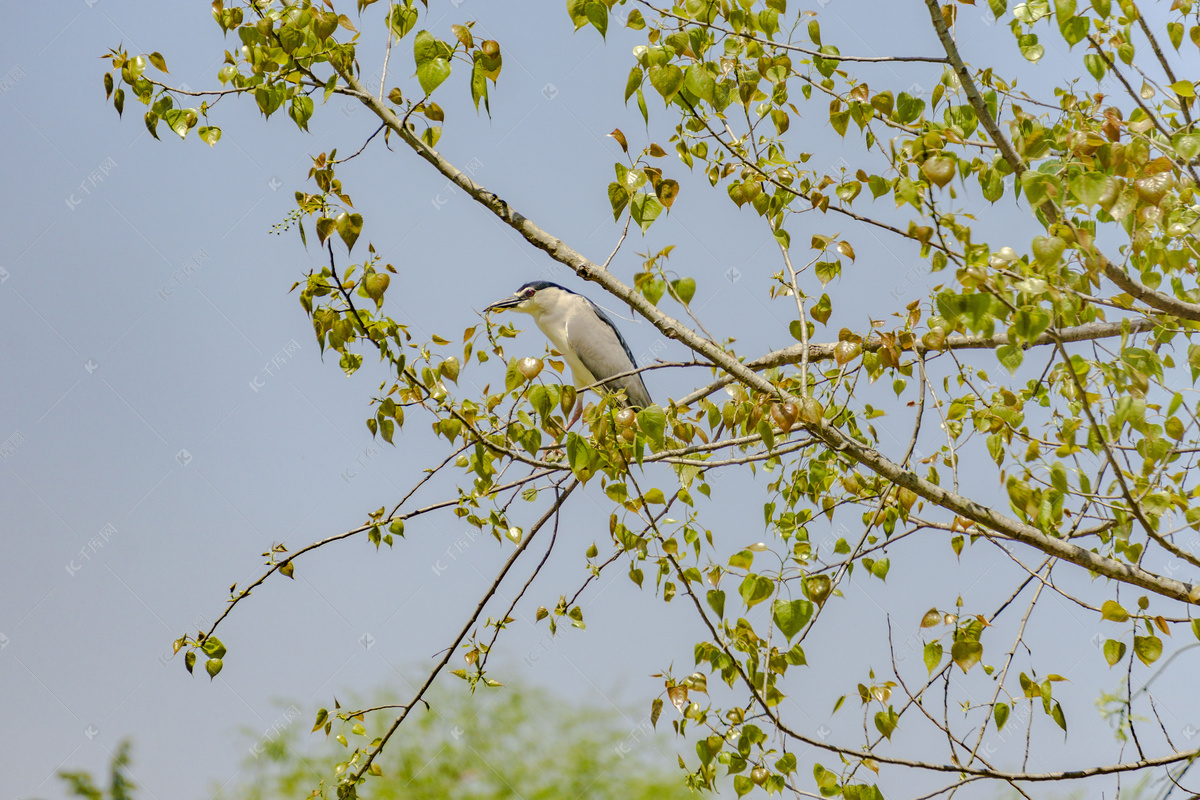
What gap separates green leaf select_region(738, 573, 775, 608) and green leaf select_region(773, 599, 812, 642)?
0.03 metres

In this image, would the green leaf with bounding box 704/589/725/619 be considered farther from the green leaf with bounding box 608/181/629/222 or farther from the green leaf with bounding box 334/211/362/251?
the green leaf with bounding box 334/211/362/251

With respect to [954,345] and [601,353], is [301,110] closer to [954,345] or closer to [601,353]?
[954,345]

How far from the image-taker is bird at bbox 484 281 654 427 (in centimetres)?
356

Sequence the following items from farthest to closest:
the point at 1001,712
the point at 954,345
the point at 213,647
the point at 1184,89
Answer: the point at 954,345
the point at 213,647
the point at 1001,712
the point at 1184,89

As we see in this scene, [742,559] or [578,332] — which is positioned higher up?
[578,332]

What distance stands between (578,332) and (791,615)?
2.40 m

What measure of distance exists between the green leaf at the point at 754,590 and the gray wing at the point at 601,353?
86.7 inches

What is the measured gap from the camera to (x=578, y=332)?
11.7ft

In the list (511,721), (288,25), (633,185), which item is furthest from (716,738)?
(511,721)

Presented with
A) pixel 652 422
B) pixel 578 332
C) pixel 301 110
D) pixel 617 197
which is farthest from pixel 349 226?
pixel 578 332

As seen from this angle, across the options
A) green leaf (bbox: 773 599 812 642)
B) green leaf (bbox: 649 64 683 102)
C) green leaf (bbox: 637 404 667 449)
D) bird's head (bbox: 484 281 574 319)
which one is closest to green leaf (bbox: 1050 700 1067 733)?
green leaf (bbox: 773 599 812 642)

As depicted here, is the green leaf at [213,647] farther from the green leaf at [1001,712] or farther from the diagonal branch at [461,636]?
the green leaf at [1001,712]

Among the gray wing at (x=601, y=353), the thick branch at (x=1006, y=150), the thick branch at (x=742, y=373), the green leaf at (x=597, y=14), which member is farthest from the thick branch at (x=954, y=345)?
the gray wing at (x=601, y=353)

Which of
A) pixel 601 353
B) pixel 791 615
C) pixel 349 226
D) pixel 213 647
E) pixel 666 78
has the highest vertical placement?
pixel 601 353
